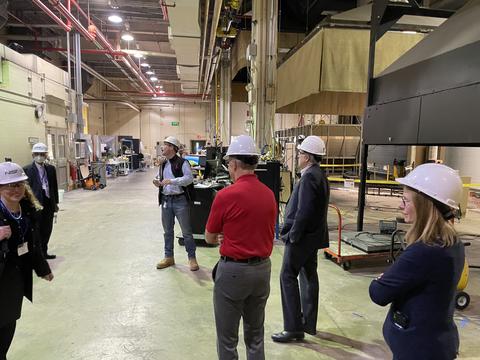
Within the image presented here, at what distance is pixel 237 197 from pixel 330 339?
1.81m

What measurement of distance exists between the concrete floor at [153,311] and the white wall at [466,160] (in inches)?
220

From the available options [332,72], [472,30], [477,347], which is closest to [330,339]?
[477,347]

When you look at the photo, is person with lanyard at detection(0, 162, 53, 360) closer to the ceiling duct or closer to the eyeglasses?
the eyeglasses

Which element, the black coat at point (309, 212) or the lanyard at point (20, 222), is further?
the black coat at point (309, 212)

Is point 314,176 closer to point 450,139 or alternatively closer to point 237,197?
point 237,197

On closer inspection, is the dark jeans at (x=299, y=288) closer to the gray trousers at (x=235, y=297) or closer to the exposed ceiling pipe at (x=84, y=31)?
the gray trousers at (x=235, y=297)

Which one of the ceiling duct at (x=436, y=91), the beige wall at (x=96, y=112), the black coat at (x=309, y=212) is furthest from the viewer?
the beige wall at (x=96, y=112)

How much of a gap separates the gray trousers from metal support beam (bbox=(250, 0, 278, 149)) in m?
4.83

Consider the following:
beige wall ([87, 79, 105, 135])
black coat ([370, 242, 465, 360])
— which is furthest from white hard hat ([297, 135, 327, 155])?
beige wall ([87, 79, 105, 135])

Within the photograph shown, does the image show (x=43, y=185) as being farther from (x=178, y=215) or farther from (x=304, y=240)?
(x=304, y=240)

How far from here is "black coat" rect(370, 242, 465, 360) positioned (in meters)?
1.26

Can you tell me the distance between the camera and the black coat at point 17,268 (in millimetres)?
1896

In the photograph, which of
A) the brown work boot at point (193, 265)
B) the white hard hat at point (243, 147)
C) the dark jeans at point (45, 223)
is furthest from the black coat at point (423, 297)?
the dark jeans at point (45, 223)

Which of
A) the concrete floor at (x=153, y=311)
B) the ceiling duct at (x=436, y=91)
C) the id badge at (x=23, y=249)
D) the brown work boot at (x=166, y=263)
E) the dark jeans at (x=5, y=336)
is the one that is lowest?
the concrete floor at (x=153, y=311)
